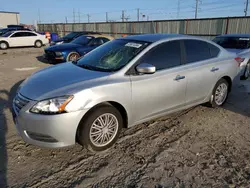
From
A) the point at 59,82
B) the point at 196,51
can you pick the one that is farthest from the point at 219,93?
the point at 59,82

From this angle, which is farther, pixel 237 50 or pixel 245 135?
pixel 237 50

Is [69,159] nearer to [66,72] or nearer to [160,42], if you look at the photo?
[66,72]

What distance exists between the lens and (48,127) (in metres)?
2.67

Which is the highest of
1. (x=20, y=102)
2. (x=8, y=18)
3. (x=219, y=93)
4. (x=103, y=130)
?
(x=8, y=18)

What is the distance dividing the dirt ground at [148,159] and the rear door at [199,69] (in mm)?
553

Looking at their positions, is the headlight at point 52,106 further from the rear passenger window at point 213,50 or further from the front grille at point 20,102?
the rear passenger window at point 213,50

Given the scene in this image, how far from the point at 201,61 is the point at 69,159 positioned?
2912 millimetres

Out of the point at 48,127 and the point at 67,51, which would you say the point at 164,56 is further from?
the point at 67,51

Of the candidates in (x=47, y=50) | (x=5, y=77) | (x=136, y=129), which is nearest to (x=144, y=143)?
(x=136, y=129)

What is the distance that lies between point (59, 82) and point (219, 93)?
3400 millimetres

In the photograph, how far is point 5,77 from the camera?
7.61 m

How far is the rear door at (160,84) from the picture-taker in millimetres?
3297

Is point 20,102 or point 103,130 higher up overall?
point 20,102

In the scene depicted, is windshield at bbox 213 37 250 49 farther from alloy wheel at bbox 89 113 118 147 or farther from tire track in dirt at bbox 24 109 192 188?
alloy wheel at bbox 89 113 118 147
